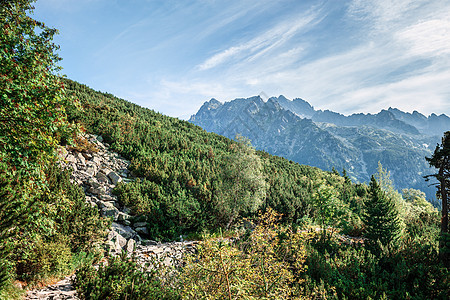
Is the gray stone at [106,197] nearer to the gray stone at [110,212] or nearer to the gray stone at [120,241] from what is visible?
the gray stone at [110,212]

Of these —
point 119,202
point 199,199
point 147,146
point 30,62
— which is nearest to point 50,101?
point 30,62

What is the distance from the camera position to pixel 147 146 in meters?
19.6

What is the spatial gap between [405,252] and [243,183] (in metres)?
9.35

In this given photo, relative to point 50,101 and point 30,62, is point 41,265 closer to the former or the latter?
point 50,101

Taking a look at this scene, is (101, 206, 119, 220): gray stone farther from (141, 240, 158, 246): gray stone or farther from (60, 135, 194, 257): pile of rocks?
(141, 240, 158, 246): gray stone

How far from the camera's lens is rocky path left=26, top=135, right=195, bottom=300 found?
367 inches

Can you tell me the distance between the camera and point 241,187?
15.1m

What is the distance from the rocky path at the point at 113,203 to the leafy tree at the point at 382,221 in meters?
10.6

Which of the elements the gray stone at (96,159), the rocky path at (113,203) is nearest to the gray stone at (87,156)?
the rocky path at (113,203)

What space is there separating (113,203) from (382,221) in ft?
51.2

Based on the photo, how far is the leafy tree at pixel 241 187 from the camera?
14.7 m

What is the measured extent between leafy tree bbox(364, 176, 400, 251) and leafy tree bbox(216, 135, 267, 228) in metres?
6.75

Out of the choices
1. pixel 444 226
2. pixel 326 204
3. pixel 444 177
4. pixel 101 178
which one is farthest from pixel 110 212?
pixel 444 177

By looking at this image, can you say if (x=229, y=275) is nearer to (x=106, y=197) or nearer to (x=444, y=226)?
(x=106, y=197)
